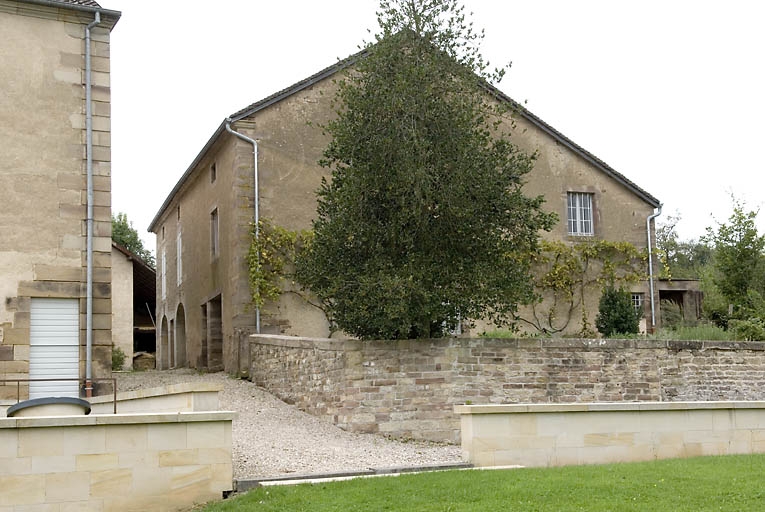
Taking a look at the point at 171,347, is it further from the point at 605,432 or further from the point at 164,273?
the point at 605,432

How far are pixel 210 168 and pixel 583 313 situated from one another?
9.66m

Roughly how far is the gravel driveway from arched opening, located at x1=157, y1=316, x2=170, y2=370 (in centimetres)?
1410

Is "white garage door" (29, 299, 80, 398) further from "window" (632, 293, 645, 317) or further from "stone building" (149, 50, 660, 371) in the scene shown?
"window" (632, 293, 645, 317)

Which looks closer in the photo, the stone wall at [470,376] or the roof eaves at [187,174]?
the stone wall at [470,376]

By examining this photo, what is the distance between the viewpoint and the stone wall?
44.9 feet

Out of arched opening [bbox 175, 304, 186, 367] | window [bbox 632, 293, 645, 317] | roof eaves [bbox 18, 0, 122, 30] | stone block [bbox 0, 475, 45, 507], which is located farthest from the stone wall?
arched opening [bbox 175, 304, 186, 367]

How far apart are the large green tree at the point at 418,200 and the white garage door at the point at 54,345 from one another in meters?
3.72

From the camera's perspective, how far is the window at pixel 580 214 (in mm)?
22586

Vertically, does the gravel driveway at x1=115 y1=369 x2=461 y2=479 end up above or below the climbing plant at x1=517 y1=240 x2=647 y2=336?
below

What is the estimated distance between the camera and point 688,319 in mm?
23094

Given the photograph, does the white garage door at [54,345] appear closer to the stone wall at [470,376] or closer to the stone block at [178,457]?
the stone wall at [470,376]

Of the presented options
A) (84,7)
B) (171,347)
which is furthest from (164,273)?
(84,7)

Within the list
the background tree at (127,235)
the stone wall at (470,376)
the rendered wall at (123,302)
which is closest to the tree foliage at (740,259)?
the stone wall at (470,376)

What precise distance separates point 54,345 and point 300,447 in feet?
15.5
